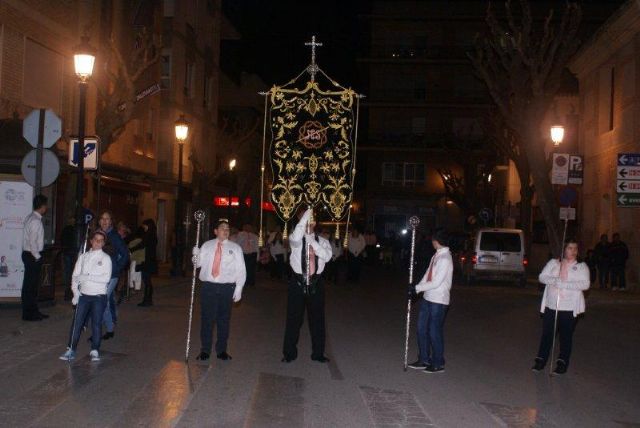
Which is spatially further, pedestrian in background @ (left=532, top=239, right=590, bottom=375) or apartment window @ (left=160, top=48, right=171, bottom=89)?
apartment window @ (left=160, top=48, right=171, bottom=89)

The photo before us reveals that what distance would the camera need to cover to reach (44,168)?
13.5 metres

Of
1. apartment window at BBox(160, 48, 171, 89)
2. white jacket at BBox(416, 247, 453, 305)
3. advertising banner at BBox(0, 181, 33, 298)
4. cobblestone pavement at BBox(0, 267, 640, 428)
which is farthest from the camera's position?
apartment window at BBox(160, 48, 171, 89)

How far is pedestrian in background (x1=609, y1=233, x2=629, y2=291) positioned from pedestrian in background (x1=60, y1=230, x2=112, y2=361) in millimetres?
18079

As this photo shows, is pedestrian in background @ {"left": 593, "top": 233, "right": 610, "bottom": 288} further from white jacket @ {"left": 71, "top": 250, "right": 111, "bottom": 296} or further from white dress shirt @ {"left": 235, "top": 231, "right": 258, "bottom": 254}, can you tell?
white jacket @ {"left": 71, "top": 250, "right": 111, "bottom": 296}

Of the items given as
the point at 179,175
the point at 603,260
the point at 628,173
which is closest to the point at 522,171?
the point at 603,260

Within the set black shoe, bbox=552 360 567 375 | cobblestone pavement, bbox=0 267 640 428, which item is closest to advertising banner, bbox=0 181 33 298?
cobblestone pavement, bbox=0 267 640 428

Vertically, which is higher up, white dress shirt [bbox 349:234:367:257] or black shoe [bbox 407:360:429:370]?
white dress shirt [bbox 349:234:367:257]

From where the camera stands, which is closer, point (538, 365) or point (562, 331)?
point (562, 331)

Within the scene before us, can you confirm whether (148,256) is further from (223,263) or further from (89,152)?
(223,263)

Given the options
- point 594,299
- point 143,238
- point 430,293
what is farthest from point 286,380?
point 594,299

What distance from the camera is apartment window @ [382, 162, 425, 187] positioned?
6012 centimetres

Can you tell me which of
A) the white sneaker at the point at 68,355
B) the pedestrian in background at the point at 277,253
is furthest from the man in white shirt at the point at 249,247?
the white sneaker at the point at 68,355

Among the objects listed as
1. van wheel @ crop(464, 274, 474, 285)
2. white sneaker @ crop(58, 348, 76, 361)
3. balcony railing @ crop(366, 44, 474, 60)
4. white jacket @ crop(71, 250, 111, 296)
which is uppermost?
balcony railing @ crop(366, 44, 474, 60)

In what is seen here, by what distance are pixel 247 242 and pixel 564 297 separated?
1349 cm
